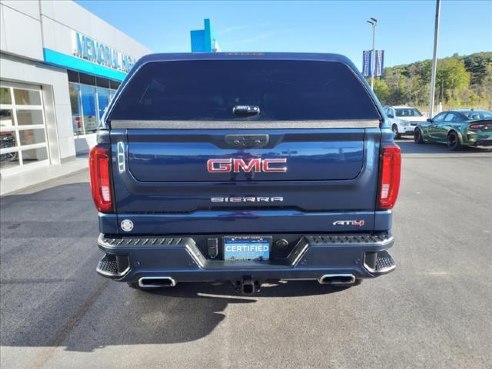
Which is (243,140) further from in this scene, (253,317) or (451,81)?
(451,81)

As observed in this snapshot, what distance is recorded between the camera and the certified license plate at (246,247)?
279 cm

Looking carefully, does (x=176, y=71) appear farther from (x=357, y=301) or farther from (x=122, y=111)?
(x=357, y=301)

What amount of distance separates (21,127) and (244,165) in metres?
11.6

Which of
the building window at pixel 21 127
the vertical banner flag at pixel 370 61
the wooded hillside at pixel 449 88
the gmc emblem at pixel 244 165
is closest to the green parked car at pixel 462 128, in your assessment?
the gmc emblem at pixel 244 165

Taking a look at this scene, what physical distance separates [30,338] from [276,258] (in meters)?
2.13

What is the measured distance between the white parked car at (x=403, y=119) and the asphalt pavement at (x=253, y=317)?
55.7ft

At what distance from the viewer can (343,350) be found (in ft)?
9.46

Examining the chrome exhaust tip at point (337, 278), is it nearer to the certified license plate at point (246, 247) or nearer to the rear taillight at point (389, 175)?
the certified license plate at point (246, 247)

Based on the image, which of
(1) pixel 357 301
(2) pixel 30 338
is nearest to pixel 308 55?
(1) pixel 357 301

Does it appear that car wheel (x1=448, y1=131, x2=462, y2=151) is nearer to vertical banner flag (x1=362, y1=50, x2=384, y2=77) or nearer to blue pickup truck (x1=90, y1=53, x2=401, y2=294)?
blue pickup truck (x1=90, y1=53, x2=401, y2=294)

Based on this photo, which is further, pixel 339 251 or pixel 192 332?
pixel 192 332

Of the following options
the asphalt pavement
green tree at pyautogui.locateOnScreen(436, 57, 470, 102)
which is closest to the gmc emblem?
the asphalt pavement

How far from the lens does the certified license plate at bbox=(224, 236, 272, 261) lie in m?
2.79

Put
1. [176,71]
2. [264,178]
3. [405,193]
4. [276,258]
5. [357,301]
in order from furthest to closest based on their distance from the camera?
[405,193]
[357,301]
[176,71]
[276,258]
[264,178]
